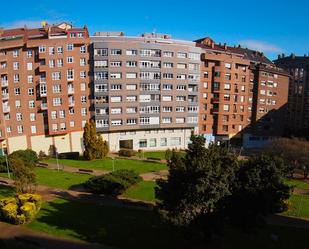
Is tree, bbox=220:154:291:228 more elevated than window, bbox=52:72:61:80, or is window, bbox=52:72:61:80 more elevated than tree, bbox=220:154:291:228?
window, bbox=52:72:61:80

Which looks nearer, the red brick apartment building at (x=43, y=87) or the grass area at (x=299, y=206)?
the grass area at (x=299, y=206)

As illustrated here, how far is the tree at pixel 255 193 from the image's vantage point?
26.9 meters

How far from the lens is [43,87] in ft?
216

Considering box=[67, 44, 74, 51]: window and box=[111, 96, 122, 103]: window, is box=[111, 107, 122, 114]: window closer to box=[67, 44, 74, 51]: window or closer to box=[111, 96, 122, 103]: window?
box=[111, 96, 122, 103]: window

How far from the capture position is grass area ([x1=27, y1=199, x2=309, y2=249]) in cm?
2639

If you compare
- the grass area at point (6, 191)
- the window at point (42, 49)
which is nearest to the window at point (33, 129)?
the window at point (42, 49)

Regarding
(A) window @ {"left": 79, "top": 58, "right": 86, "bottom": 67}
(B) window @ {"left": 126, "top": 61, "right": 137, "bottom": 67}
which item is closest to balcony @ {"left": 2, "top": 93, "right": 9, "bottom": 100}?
(A) window @ {"left": 79, "top": 58, "right": 86, "bottom": 67}

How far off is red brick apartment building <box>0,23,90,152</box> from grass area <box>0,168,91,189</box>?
583 inches

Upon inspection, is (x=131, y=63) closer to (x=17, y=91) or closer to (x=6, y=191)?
(x=17, y=91)

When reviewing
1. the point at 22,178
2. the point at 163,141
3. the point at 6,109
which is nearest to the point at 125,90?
the point at 163,141

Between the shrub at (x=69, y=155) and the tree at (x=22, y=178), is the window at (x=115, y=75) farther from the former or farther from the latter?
the tree at (x=22, y=178)

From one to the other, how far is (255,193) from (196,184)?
6512mm

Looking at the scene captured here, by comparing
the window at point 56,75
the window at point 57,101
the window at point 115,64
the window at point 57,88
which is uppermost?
the window at point 115,64

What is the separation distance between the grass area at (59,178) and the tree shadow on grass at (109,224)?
709 centimetres
